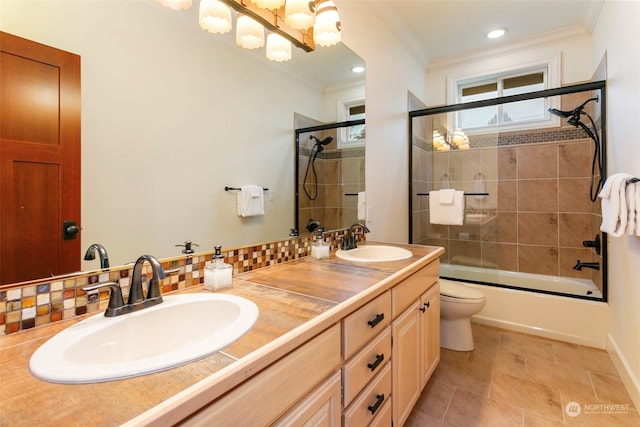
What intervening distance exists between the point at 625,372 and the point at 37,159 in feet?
9.68

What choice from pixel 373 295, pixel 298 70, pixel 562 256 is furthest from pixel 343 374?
pixel 562 256

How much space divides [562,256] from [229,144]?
3.28 m

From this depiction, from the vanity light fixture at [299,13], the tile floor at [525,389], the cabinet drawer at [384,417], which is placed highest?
the vanity light fixture at [299,13]

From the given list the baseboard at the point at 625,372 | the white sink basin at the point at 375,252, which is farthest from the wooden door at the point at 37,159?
the baseboard at the point at 625,372

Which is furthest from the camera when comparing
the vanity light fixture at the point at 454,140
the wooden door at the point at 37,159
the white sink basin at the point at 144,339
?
the vanity light fixture at the point at 454,140

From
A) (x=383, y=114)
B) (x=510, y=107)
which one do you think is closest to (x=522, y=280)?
(x=510, y=107)

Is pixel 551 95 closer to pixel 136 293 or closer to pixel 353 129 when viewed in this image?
pixel 353 129

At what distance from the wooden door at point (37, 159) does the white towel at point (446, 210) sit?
2.71 metres

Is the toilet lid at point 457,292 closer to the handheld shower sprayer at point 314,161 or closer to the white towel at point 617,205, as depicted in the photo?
the white towel at point 617,205

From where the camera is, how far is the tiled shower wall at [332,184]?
1.72m

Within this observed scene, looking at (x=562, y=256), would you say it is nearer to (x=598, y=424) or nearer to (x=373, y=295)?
(x=598, y=424)

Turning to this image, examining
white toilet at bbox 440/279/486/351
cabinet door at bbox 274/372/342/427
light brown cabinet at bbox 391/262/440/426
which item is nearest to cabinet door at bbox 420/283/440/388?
light brown cabinet at bbox 391/262/440/426

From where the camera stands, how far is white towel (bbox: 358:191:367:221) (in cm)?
215

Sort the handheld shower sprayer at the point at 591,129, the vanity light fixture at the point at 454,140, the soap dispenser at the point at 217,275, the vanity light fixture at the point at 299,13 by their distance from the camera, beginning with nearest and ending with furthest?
the soap dispenser at the point at 217,275 < the vanity light fixture at the point at 299,13 < the handheld shower sprayer at the point at 591,129 < the vanity light fixture at the point at 454,140
